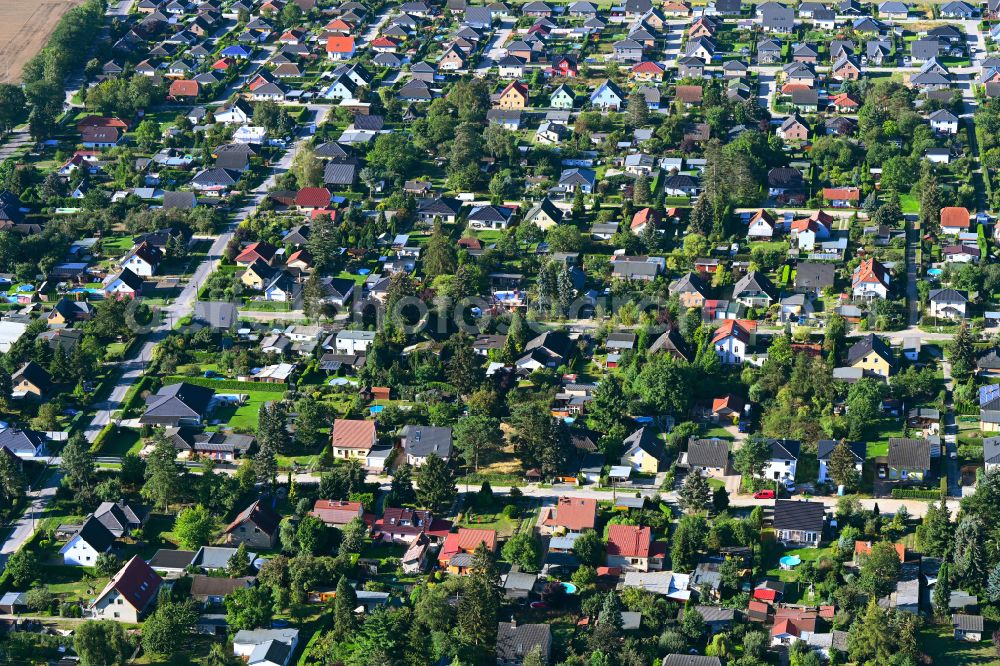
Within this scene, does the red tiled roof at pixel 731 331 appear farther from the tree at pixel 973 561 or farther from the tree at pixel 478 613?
the tree at pixel 478 613

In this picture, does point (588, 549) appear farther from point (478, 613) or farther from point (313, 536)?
point (313, 536)

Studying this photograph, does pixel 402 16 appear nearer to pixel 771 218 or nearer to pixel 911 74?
pixel 911 74

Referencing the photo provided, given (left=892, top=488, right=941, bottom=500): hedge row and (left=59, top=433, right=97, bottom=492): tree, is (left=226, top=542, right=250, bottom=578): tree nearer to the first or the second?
(left=59, top=433, right=97, bottom=492): tree

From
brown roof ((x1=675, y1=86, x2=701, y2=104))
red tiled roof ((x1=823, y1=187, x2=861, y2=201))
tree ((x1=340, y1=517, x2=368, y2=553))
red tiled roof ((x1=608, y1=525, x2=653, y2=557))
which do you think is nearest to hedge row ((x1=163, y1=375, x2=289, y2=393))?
tree ((x1=340, y1=517, x2=368, y2=553))

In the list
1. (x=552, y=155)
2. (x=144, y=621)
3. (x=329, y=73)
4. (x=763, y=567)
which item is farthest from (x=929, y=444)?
(x=329, y=73)

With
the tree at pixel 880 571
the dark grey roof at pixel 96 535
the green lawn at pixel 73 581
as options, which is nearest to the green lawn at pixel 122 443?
the dark grey roof at pixel 96 535

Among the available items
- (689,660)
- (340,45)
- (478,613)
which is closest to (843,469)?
(689,660)
